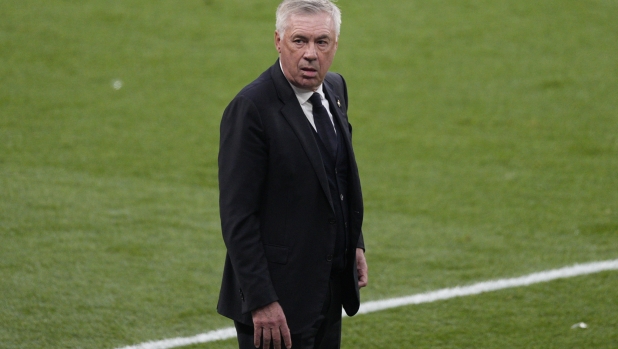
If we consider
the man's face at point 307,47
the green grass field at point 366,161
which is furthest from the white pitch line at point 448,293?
the man's face at point 307,47

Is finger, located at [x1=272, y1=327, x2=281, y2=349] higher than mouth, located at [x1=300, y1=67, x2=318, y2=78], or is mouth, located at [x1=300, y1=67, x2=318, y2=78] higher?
mouth, located at [x1=300, y1=67, x2=318, y2=78]

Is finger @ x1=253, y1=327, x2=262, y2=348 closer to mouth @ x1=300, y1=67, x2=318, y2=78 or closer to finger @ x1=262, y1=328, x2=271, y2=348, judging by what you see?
finger @ x1=262, y1=328, x2=271, y2=348

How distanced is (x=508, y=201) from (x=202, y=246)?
2.47 meters

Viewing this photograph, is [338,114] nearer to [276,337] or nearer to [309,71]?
[309,71]

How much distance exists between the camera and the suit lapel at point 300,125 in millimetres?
3041

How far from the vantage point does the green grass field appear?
5102 mm

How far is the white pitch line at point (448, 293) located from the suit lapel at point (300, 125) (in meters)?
1.97

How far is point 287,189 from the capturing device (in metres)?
3.05

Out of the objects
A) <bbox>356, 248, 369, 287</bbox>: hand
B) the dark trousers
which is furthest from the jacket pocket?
<bbox>356, 248, 369, 287</bbox>: hand

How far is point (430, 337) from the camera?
482cm

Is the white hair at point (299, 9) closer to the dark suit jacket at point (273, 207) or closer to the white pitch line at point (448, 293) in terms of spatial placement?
the dark suit jacket at point (273, 207)

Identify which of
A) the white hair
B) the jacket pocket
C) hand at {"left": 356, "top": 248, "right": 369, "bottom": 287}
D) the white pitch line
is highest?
the white hair

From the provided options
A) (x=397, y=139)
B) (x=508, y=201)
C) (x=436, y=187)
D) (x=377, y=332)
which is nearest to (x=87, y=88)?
(x=397, y=139)

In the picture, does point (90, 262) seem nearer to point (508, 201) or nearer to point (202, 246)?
point (202, 246)
